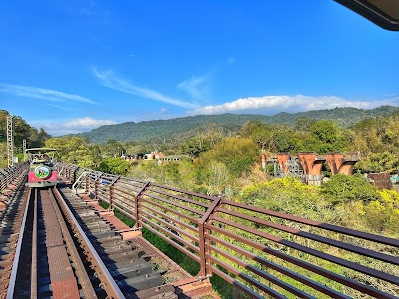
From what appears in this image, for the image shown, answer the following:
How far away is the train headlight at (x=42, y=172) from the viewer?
15625 millimetres

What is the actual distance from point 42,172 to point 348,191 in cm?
2688

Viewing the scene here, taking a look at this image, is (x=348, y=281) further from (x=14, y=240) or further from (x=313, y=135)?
(x=313, y=135)

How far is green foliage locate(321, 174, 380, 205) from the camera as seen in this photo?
30.5 metres

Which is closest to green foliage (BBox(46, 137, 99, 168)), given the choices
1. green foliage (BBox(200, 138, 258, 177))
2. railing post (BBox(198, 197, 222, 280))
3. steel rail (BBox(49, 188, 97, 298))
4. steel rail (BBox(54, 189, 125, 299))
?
green foliage (BBox(200, 138, 258, 177))

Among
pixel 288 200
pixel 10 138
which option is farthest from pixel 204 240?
pixel 10 138

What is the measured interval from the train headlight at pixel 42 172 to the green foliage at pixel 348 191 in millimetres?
25254

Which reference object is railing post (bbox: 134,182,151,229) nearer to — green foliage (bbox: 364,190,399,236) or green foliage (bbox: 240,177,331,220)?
green foliage (bbox: 240,177,331,220)

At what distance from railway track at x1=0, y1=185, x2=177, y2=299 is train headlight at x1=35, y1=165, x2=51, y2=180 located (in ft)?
28.2

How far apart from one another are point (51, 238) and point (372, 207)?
27849 millimetres

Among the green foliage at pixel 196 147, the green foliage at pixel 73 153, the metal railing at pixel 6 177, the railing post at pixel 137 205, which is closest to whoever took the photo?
the railing post at pixel 137 205

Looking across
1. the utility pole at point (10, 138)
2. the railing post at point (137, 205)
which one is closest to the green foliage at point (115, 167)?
the utility pole at point (10, 138)

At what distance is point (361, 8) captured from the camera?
1.44 m

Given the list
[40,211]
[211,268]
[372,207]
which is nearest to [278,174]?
[372,207]

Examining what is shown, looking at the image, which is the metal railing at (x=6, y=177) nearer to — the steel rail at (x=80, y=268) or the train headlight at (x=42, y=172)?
the train headlight at (x=42, y=172)
